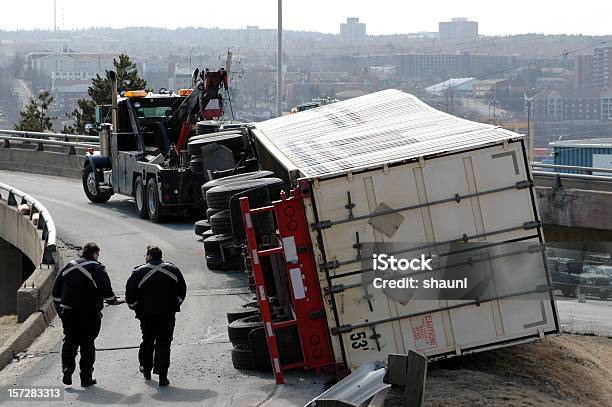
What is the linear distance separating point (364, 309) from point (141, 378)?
2.60m

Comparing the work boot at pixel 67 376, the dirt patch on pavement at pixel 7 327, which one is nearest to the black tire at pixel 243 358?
the work boot at pixel 67 376

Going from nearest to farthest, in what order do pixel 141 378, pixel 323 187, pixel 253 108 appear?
1. pixel 323 187
2. pixel 141 378
3. pixel 253 108

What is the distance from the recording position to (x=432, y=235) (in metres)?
11.2

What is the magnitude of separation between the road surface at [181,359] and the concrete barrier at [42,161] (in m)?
14.9

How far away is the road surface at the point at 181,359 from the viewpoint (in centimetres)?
1123

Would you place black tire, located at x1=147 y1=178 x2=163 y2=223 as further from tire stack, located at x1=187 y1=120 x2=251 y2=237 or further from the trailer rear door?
the trailer rear door

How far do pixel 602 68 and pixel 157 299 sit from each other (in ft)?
490

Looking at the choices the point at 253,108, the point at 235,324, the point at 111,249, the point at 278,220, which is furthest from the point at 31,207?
the point at 253,108

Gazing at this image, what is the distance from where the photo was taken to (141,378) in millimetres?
12023

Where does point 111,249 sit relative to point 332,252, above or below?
below

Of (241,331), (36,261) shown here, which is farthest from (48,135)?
(241,331)

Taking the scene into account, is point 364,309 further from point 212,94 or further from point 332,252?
point 212,94

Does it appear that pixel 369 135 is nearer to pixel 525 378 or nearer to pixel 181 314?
pixel 525 378

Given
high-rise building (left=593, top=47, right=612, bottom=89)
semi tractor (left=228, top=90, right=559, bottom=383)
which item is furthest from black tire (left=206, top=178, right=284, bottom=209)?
high-rise building (left=593, top=47, right=612, bottom=89)
